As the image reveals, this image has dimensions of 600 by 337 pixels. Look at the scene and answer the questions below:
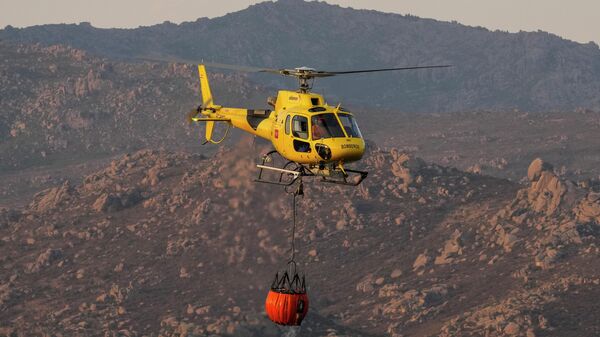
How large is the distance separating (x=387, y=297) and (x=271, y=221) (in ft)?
32.8

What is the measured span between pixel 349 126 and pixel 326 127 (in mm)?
867

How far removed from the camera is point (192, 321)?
104312 millimetres

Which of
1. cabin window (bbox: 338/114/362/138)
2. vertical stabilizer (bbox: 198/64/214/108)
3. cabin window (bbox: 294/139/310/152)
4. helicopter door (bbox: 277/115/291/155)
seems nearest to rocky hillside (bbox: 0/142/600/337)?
vertical stabilizer (bbox: 198/64/214/108)

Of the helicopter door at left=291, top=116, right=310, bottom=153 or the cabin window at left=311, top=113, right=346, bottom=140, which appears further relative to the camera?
the helicopter door at left=291, top=116, right=310, bottom=153

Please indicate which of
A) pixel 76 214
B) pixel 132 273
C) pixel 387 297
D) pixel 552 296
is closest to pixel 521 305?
pixel 552 296

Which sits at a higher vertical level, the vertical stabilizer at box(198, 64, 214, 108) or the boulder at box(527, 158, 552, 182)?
the vertical stabilizer at box(198, 64, 214, 108)

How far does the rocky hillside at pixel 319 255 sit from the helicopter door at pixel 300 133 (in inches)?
1589

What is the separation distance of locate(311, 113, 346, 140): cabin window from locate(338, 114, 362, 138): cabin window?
258 mm

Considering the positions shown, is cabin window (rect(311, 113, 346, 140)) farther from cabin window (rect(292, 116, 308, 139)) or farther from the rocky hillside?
the rocky hillside

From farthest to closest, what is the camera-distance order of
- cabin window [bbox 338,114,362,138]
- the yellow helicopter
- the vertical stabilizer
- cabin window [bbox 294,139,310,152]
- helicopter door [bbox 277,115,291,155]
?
the vertical stabilizer
helicopter door [bbox 277,115,291,155]
cabin window [bbox 294,139,310,152]
cabin window [bbox 338,114,362,138]
the yellow helicopter

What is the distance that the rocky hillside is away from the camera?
335 feet

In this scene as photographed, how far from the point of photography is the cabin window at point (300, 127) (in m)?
56.4

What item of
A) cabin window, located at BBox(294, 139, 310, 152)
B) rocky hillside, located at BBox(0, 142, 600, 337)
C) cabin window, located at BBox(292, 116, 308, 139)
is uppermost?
cabin window, located at BBox(292, 116, 308, 139)

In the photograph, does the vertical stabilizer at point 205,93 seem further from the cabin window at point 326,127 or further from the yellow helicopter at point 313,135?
the cabin window at point 326,127
